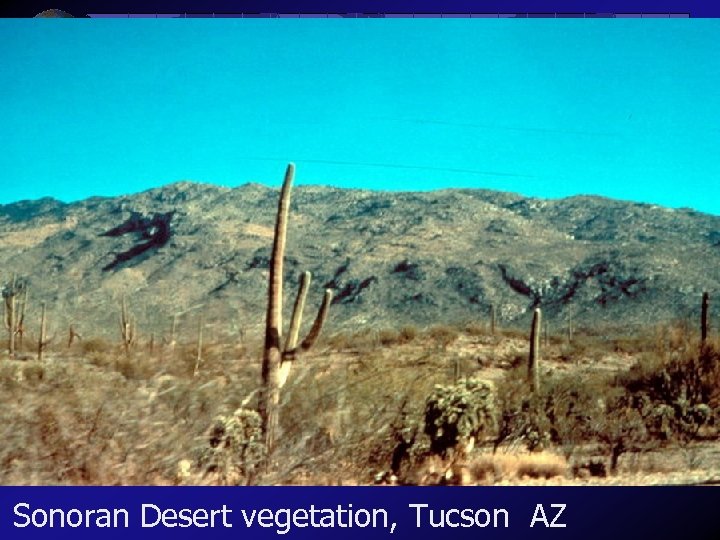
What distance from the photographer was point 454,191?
43.9 metres

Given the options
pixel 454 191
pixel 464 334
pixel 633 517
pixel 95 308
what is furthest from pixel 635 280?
pixel 633 517

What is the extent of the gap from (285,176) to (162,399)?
3.85 meters

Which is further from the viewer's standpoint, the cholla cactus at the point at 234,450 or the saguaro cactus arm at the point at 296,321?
the saguaro cactus arm at the point at 296,321

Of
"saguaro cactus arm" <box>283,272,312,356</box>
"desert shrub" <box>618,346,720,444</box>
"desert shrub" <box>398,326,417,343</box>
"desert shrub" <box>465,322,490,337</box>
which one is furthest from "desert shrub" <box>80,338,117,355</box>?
"desert shrub" <box>465,322,490,337</box>

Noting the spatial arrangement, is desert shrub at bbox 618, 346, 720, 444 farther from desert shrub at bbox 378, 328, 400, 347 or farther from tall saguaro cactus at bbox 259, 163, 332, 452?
desert shrub at bbox 378, 328, 400, 347

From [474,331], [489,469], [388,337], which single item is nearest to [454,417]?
[489,469]

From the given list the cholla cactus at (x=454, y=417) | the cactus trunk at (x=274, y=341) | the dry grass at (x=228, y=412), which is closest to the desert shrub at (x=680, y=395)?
the dry grass at (x=228, y=412)

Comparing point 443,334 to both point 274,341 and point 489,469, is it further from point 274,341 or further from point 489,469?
point 274,341

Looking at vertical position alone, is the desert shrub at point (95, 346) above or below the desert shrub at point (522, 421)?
above

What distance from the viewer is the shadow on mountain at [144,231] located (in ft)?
108

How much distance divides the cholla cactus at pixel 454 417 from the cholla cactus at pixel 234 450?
7.98 ft

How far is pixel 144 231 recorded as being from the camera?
33.2 m

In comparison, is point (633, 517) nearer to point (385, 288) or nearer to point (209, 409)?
point (209, 409)

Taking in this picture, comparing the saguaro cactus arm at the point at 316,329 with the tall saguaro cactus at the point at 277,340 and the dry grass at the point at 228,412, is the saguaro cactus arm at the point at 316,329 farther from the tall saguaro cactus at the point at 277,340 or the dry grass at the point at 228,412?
the dry grass at the point at 228,412
